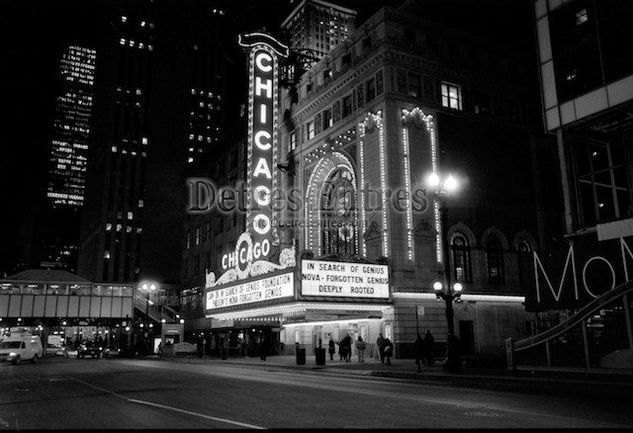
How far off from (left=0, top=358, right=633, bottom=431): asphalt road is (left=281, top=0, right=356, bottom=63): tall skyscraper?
187ft

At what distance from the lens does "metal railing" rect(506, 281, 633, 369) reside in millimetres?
18734

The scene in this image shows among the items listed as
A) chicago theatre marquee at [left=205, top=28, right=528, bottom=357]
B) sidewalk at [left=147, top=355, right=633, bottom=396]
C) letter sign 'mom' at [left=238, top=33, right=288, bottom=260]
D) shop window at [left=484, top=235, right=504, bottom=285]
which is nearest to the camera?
sidewalk at [left=147, top=355, right=633, bottom=396]

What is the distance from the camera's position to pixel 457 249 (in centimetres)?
3959

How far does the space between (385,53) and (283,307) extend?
19.0 m

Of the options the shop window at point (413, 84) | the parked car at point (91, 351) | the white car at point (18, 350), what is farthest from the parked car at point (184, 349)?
the shop window at point (413, 84)

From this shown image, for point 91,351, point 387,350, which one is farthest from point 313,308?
point 91,351

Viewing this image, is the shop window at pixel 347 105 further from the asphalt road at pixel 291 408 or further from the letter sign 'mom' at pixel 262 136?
the asphalt road at pixel 291 408

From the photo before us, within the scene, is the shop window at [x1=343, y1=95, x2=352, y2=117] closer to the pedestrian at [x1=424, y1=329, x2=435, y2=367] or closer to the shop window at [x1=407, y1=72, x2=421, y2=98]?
the shop window at [x1=407, y1=72, x2=421, y2=98]

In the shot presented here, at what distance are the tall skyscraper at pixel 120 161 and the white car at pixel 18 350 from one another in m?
89.1

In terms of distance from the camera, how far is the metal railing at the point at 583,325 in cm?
1873

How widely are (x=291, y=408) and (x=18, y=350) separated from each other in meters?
33.5

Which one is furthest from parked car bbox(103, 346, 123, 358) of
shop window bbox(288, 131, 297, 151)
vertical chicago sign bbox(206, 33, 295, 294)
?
shop window bbox(288, 131, 297, 151)

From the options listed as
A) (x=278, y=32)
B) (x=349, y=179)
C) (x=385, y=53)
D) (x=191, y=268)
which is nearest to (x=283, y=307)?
(x=349, y=179)

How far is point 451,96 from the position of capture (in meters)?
41.2
